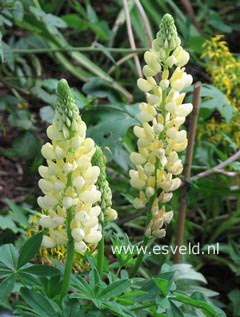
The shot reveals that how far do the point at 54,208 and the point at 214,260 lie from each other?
1.34m

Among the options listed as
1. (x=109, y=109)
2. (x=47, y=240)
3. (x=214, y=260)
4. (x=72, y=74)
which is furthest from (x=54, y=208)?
(x=72, y=74)

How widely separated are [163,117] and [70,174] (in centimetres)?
27

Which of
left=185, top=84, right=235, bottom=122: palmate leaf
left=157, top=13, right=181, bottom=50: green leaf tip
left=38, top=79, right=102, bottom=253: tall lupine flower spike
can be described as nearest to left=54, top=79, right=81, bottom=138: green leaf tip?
left=38, top=79, right=102, bottom=253: tall lupine flower spike

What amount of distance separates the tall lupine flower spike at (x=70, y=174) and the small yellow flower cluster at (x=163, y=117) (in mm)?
194

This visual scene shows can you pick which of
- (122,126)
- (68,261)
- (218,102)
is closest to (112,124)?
(122,126)

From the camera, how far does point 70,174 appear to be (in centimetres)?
127

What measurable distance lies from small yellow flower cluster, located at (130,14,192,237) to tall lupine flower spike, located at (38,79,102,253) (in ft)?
0.64

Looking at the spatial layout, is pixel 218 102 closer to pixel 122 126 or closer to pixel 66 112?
pixel 122 126

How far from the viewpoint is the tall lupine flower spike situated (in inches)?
49.6

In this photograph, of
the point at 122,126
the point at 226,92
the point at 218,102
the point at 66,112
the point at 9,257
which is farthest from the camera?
the point at 226,92

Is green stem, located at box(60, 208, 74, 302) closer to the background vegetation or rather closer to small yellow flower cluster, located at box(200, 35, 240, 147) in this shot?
the background vegetation

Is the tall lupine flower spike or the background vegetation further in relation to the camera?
the background vegetation

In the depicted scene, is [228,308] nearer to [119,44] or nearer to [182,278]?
[182,278]

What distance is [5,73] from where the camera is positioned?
3152 mm
